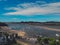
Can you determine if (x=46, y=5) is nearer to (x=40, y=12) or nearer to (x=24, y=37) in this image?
(x=40, y=12)

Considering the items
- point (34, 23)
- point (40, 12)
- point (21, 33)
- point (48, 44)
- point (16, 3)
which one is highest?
point (16, 3)

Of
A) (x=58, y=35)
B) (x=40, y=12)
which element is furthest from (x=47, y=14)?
(x=58, y=35)

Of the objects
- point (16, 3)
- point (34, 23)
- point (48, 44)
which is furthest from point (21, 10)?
point (48, 44)

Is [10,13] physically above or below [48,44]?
above

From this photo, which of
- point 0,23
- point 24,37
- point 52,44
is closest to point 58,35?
point 52,44

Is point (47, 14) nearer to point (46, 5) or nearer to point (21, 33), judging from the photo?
point (46, 5)

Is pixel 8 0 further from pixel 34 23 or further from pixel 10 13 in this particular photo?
pixel 34 23

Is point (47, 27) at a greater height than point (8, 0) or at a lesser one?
lesser


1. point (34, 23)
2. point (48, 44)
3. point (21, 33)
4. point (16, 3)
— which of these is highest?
point (16, 3)
